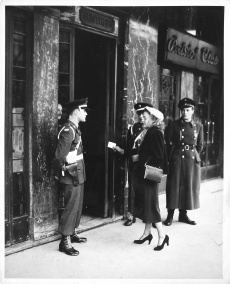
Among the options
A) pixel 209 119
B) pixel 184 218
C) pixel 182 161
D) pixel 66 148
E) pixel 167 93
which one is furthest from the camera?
pixel 209 119

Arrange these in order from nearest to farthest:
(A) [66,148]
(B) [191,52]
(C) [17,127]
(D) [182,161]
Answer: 1. (A) [66,148]
2. (C) [17,127]
3. (D) [182,161]
4. (B) [191,52]

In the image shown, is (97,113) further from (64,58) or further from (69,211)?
(69,211)

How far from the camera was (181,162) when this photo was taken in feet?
18.1

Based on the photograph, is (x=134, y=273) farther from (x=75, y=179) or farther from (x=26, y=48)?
(x=26, y=48)

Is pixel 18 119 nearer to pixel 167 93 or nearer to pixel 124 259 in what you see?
pixel 124 259

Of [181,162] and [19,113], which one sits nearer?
[19,113]

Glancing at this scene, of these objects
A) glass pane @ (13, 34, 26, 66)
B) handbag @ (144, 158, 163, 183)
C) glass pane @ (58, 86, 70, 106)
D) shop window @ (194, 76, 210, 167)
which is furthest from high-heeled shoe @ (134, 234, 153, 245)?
shop window @ (194, 76, 210, 167)

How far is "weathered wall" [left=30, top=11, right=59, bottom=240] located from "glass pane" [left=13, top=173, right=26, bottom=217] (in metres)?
0.11

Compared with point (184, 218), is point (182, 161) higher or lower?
higher

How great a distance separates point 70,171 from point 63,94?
115cm

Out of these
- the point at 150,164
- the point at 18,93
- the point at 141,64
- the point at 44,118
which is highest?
the point at 141,64

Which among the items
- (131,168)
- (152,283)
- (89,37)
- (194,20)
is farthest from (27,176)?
(194,20)

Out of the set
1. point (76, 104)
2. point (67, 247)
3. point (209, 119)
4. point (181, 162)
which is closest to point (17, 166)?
point (76, 104)

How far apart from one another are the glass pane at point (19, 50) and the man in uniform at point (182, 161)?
8.01 ft
